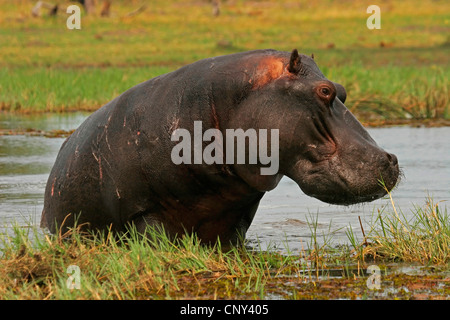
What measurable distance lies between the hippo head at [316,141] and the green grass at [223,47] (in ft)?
26.9

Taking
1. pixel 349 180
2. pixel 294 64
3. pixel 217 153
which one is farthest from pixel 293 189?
pixel 349 180

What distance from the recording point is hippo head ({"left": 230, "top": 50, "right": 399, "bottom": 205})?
486 cm

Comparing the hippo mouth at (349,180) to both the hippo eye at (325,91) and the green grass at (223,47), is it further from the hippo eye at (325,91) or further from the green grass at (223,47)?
the green grass at (223,47)

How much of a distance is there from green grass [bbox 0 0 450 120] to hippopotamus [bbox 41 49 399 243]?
789 centimetres

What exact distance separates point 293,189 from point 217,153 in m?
3.55
